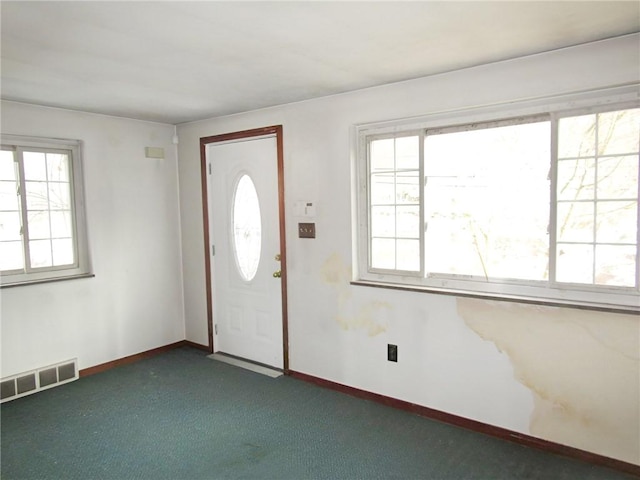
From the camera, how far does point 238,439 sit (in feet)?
9.34

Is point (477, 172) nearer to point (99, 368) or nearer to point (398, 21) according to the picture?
point (398, 21)

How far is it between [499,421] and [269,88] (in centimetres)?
269

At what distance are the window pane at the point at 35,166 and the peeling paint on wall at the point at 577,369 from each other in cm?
356

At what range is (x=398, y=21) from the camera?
6.62ft

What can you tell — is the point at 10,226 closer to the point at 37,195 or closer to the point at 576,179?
the point at 37,195

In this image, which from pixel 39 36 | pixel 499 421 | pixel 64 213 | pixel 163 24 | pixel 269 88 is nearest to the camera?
pixel 163 24

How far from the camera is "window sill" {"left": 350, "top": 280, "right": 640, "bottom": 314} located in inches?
94.3

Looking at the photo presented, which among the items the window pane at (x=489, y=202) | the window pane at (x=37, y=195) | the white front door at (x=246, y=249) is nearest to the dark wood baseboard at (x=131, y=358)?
the white front door at (x=246, y=249)

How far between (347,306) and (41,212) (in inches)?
103

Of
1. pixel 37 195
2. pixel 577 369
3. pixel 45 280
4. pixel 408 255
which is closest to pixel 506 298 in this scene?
pixel 577 369

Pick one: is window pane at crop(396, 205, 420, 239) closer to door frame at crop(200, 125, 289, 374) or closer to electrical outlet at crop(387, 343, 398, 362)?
electrical outlet at crop(387, 343, 398, 362)

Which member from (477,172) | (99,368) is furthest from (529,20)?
(99,368)

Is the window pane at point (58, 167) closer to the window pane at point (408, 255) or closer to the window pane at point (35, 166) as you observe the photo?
the window pane at point (35, 166)

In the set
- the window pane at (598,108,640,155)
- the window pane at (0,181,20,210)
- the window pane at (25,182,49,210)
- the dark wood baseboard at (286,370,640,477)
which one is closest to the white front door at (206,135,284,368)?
the dark wood baseboard at (286,370,640,477)
